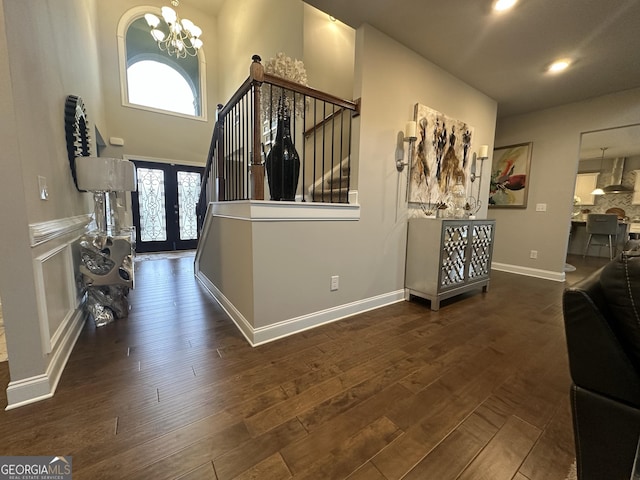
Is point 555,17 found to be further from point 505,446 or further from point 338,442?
point 338,442

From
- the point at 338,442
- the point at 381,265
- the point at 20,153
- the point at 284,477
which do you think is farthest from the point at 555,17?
the point at 20,153

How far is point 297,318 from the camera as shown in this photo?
2174 millimetres

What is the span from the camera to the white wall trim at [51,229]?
1348 mm

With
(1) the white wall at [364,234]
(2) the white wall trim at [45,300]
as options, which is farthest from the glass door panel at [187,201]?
(2) the white wall trim at [45,300]

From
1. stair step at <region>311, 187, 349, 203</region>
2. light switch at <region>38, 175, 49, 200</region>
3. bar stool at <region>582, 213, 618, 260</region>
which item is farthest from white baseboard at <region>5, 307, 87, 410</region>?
bar stool at <region>582, 213, 618, 260</region>

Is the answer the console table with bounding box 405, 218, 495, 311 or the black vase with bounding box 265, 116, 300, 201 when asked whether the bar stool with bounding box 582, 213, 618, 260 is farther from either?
the black vase with bounding box 265, 116, 300, 201

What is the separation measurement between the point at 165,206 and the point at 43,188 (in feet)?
15.5

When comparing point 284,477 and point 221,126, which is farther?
point 221,126

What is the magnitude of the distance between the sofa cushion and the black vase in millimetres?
1923

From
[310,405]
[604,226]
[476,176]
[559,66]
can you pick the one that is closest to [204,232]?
[310,405]

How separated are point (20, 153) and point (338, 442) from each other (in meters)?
2.03

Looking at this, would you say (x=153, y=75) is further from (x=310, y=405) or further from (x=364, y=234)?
(x=310, y=405)

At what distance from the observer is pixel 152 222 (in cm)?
576

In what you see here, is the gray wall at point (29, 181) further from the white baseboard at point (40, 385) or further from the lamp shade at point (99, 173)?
the lamp shade at point (99, 173)
